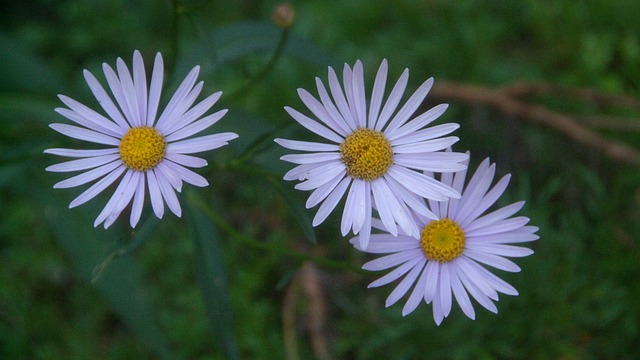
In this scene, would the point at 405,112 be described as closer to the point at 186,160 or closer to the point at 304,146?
the point at 304,146

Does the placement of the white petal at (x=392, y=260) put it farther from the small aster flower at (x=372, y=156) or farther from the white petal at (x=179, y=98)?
the white petal at (x=179, y=98)

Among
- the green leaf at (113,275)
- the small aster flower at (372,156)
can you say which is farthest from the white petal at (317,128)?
the green leaf at (113,275)

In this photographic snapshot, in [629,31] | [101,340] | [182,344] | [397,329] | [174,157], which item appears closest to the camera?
[174,157]

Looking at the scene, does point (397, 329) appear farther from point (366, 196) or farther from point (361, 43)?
point (361, 43)

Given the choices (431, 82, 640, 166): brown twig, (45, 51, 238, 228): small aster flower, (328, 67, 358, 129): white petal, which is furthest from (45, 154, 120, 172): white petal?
(431, 82, 640, 166): brown twig

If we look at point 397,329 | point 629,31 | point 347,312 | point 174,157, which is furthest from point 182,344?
point 629,31

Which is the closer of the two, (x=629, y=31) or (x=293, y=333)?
(x=293, y=333)
